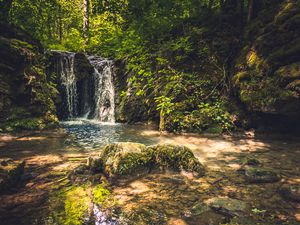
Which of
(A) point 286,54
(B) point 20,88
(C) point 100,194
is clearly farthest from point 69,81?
(C) point 100,194

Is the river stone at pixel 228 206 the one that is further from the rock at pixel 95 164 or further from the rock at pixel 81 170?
the rock at pixel 81 170

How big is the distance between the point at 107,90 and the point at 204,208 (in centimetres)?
1303

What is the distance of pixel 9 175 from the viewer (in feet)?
14.4

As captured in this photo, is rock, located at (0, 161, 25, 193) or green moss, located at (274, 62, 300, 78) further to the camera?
green moss, located at (274, 62, 300, 78)

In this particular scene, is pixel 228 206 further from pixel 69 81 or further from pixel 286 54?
pixel 69 81

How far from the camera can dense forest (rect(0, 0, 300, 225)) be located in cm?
388

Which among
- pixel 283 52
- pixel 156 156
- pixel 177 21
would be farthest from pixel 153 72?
pixel 156 156

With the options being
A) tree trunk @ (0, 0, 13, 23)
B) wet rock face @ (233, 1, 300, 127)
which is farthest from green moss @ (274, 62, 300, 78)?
tree trunk @ (0, 0, 13, 23)

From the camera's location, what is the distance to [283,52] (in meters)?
8.70

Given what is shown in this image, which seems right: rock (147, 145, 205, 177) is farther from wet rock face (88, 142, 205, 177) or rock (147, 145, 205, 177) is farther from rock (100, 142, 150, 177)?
rock (100, 142, 150, 177)

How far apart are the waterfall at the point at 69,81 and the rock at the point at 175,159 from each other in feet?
38.7

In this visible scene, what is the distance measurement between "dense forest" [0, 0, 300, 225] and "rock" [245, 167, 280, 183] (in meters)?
0.03

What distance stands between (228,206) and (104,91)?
1324 cm

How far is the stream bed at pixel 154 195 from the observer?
343 cm
